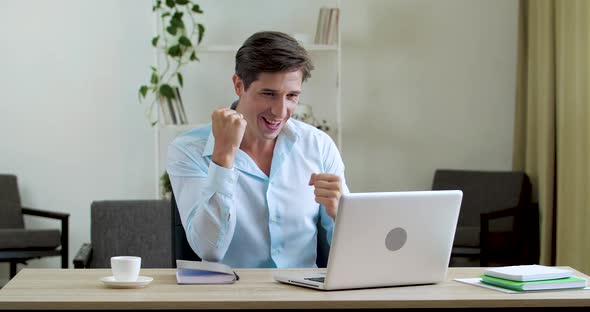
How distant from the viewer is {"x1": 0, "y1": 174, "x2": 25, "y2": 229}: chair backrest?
5.01 metres

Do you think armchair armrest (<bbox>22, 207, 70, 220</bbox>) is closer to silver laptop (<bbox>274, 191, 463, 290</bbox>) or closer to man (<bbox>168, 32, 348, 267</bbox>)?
man (<bbox>168, 32, 348, 267</bbox>)

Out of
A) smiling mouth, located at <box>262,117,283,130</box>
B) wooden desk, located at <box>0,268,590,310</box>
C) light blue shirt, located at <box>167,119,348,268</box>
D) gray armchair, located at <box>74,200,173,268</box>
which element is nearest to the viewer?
wooden desk, located at <box>0,268,590,310</box>

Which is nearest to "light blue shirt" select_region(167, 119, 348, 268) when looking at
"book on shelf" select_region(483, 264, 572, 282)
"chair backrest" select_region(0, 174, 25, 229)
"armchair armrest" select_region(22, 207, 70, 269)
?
"book on shelf" select_region(483, 264, 572, 282)

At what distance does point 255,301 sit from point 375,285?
329 millimetres

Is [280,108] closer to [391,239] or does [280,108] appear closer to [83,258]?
[391,239]

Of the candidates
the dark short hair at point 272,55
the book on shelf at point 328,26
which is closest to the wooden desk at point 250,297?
the dark short hair at point 272,55

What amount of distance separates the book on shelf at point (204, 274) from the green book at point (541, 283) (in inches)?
24.7

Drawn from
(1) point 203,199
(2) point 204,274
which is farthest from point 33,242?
(2) point 204,274

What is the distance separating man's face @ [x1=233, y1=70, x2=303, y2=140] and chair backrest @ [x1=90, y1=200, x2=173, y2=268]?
1544 mm

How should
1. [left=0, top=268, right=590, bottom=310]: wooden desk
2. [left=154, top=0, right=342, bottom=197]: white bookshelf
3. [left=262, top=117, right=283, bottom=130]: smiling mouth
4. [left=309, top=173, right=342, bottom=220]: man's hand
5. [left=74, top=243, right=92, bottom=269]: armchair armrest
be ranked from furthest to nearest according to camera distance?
[left=154, top=0, right=342, bottom=197]: white bookshelf < [left=74, top=243, right=92, bottom=269]: armchair armrest < [left=262, top=117, right=283, bottom=130]: smiling mouth < [left=309, top=173, right=342, bottom=220]: man's hand < [left=0, top=268, right=590, bottom=310]: wooden desk

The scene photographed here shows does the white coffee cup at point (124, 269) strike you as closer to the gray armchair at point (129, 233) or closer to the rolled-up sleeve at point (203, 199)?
the rolled-up sleeve at point (203, 199)

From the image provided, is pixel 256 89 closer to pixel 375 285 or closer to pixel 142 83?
pixel 375 285

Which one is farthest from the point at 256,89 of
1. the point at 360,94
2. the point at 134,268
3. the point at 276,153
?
the point at 360,94

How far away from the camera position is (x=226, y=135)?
2367 mm
